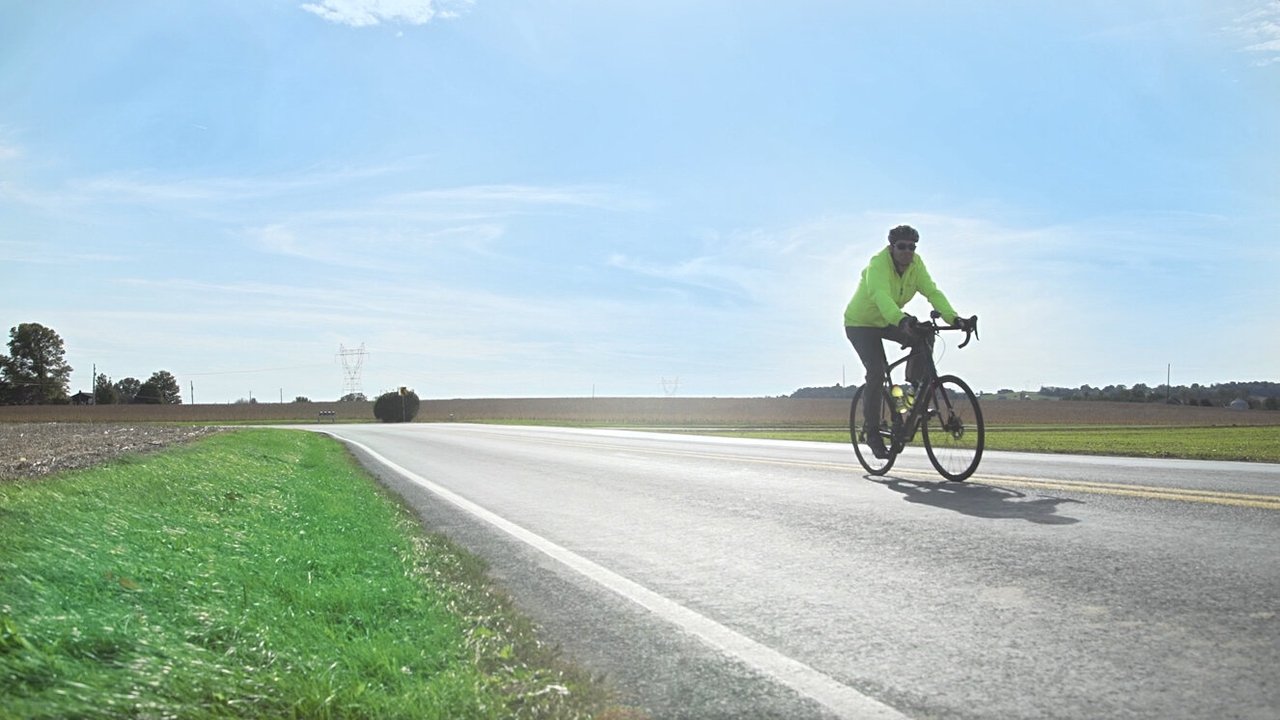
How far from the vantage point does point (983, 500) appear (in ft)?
22.9

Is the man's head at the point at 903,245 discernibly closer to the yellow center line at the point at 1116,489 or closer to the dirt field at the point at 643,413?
the yellow center line at the point at 1116,489

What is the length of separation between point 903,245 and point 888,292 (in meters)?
0.48

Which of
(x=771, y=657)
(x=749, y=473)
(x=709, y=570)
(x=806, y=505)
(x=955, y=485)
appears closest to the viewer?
(x=771, y=657)

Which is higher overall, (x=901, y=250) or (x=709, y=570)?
(x=901, y=250)

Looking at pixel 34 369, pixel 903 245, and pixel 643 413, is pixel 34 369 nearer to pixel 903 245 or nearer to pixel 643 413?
pixel 643 413

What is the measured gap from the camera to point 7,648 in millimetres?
2834

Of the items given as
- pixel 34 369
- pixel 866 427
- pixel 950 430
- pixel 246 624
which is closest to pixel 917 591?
pixel 246 624

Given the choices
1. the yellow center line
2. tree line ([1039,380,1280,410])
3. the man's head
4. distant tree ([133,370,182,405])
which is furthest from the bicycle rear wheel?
distant tree ([133,370,182,405])

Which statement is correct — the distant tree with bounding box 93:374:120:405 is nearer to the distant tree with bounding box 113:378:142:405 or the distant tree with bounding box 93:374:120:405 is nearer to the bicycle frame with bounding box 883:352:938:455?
the distant tree with bounding box 113:378:142:405

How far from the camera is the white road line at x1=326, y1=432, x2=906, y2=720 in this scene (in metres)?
2.77

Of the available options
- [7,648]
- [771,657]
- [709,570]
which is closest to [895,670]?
[771,657]

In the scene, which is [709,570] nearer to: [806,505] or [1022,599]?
[1022,599]

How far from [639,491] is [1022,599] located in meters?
5.55

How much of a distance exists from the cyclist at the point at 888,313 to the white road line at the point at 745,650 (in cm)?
445
